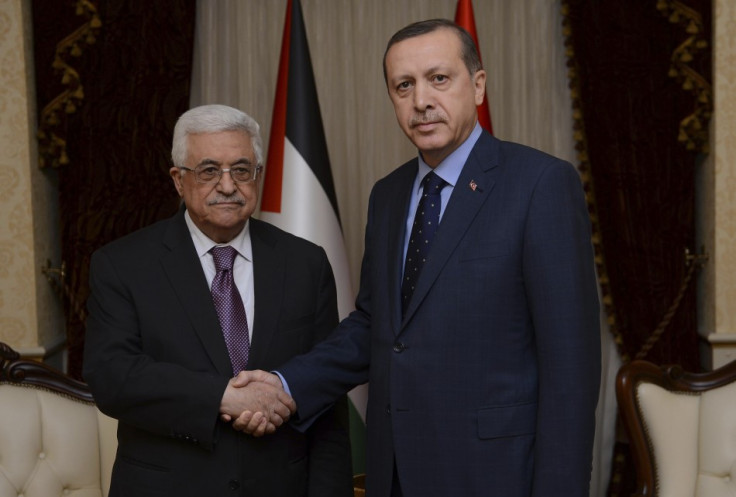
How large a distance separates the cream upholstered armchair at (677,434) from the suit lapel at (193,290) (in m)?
1.48

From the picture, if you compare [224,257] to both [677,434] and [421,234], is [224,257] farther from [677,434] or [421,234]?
[677,434]

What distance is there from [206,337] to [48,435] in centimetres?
116

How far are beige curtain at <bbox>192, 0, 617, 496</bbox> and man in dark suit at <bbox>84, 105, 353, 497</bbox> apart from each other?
67.1 inches

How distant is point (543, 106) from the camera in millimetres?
3957

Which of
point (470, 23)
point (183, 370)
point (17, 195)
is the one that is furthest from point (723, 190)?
point (17, 195)

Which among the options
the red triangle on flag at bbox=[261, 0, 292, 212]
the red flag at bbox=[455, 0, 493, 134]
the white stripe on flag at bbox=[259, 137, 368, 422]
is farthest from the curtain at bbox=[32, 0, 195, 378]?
the red flag at bbox=[455, 0, 493, 134]

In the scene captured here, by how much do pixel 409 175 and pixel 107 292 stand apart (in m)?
0.82

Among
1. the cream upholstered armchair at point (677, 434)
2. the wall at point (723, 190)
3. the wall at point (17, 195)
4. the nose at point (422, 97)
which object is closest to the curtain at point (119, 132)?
the wall at point (17, 195)

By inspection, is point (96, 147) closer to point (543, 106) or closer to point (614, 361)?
point (543, 106)

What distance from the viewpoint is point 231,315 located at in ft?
7.32

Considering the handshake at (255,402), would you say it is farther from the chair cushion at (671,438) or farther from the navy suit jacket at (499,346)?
the chair cushion at (671,438)

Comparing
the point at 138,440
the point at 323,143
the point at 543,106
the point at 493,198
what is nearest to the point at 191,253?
the point at 138,440

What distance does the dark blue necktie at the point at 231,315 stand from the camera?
222 cm

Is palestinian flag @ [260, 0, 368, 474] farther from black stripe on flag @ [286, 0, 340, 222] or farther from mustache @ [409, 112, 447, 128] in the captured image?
mustache @ [409, 112, 447, 128]
